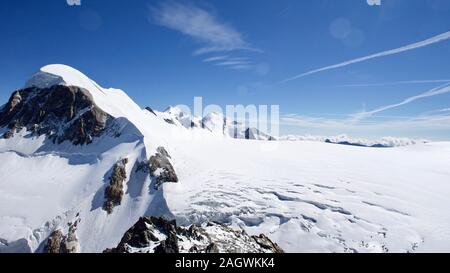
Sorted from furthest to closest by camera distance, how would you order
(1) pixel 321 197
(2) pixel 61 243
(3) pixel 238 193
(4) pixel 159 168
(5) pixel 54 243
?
(4) pixel 159 168, (3) pixel 238 193, (2) pixel 61 243, (5) pixel 54 243, (1) pixel 321 197

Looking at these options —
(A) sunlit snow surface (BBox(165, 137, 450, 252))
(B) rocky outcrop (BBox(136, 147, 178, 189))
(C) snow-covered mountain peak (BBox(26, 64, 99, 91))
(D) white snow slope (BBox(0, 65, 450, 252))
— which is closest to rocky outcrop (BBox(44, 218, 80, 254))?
(D) white snow slope (BBox(0, 65, 450, 252))

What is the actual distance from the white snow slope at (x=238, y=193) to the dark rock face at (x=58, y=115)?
12.5ft

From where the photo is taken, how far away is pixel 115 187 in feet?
249

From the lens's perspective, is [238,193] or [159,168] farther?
[159,168]

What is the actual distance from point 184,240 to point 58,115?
96.1 metres

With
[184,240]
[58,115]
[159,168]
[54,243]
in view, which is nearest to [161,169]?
[159,168]

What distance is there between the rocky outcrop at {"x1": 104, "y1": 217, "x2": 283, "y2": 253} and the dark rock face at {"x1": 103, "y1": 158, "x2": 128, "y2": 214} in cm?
3784

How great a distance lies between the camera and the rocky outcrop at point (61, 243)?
2505 inches

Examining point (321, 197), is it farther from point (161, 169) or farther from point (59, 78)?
point (59, 78)

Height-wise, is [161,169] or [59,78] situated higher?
[59,78]

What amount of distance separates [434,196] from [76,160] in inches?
3630

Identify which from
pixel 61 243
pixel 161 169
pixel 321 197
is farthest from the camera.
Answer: pixel 161 169

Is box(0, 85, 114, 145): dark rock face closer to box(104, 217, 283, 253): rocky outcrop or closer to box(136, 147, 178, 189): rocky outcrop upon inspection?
box(136, 147, 178, 189): rocky outcrop
